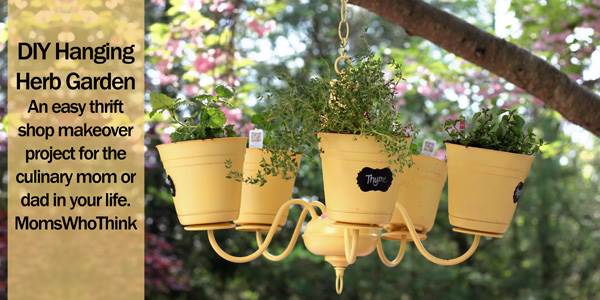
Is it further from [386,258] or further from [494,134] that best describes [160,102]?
[494,134]

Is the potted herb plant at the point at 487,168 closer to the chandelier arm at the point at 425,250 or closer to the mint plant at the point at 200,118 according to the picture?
the chandelier arm at the point at 425,250

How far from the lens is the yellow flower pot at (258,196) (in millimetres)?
1707

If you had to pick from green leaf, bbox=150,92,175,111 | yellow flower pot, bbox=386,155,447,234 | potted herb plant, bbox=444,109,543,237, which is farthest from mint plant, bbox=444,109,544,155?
green leaf, bbox=150,92,175,111

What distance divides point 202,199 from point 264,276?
543 cm

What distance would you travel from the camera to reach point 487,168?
1554 mm

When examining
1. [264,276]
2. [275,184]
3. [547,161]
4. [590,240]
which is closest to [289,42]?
[264,276]

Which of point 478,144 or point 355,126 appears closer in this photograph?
point 355,126

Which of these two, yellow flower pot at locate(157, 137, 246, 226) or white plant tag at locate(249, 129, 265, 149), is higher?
white plant tag at locate(249, 129, 265, 149)

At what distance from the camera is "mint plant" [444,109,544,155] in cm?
157

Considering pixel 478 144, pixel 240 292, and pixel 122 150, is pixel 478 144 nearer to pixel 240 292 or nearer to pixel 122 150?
pixel 122 150

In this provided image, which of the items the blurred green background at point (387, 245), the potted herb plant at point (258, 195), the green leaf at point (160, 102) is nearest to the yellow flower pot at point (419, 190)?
the potted herb plant at point (258, 195)

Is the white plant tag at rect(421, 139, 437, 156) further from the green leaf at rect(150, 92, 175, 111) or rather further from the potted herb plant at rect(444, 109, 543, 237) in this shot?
the green leaf at rect(150, 92, 175, 111)

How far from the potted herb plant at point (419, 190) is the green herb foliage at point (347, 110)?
22 centimetres

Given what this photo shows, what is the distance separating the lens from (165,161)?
155cm
